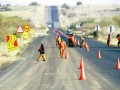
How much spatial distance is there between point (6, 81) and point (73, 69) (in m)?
5.09

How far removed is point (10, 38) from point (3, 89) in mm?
13952

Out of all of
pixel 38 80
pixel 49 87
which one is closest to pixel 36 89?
pixel 49 87

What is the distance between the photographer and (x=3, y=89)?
46.3ft

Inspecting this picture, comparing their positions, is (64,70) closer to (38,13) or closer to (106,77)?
(106,77)

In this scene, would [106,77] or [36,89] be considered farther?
[106,77]

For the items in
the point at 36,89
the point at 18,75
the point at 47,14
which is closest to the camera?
the point at 36,89

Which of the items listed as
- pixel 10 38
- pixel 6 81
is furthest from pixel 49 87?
pixel 10 38

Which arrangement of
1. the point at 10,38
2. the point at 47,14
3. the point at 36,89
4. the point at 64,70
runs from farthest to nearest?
1. the point at 47,14
2. the point at 10,38
3. the point at 64,70
4. the point at 36,89

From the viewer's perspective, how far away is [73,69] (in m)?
20.2

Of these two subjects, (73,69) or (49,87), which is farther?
(73,69)

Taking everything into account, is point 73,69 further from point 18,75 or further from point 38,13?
point 38,13

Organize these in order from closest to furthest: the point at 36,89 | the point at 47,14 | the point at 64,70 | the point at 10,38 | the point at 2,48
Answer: the point at 36,89 → the point at 64,70 → the point at 10,38 → the point at 2,48 → the point at 47,14

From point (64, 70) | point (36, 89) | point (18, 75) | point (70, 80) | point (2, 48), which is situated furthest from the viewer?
point (2, 48)

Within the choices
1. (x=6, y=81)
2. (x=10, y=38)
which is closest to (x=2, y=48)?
(x=10, y=38)
